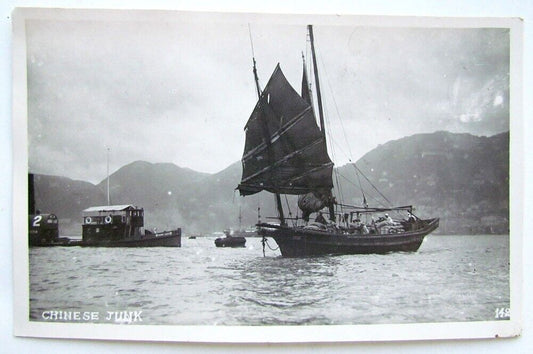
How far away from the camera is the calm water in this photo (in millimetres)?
1637

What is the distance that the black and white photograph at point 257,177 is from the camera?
1.64 m

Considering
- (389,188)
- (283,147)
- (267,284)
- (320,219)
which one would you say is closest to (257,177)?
(283,147)

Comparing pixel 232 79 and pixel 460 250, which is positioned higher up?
pixel 232 79

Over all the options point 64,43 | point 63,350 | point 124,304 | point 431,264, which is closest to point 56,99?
point 64,43

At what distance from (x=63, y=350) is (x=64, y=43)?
3.52 ft

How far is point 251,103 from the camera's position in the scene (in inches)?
68.0

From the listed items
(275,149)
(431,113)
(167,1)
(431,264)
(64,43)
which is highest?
(167,1)

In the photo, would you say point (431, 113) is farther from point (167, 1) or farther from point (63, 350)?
point (63, 350)

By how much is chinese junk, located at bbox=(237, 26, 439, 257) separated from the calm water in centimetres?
7

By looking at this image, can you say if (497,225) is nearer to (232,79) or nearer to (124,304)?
(232,79)

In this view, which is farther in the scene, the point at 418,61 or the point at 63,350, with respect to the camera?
the point at 418,61

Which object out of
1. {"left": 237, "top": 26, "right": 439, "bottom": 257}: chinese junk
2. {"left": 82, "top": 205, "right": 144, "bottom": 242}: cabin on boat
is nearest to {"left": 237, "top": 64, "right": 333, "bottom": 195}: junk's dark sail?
{"left": 237, "top": 26, "right": 439, "bottom": 257}: chinese junk

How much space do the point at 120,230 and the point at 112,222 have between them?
41 mm

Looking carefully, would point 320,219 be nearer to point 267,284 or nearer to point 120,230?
point 267,284
